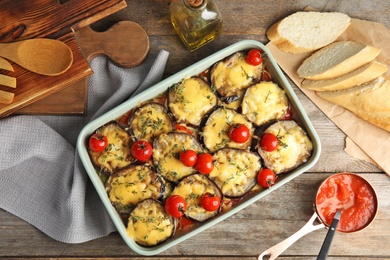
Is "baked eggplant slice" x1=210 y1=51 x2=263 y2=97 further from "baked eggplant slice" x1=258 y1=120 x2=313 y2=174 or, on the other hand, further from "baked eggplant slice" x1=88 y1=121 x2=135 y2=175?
"baked eggplant slice" x1=88 y1=121 x2=135 y2=175

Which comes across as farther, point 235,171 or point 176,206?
point 235,171

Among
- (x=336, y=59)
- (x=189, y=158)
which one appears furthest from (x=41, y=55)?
(x=336, y=59)

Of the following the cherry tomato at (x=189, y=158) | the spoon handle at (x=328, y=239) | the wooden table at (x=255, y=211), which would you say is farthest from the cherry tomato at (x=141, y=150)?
the spoon handle at (x=328, y=239)

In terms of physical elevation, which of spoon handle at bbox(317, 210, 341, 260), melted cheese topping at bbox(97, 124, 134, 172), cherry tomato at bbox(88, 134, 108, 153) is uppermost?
cherry tomato at bbox(88, 134, 108, 153)

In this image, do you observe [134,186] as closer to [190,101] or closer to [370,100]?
[190,101]

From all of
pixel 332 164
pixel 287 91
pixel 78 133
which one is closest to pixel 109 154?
pixel 78 133

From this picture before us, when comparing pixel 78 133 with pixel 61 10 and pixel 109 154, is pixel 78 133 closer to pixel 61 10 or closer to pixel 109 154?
pixel 109 154

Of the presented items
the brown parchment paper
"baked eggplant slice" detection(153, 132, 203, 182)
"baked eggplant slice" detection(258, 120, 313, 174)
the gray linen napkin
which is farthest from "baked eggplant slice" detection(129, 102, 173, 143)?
the brown parchment paper
